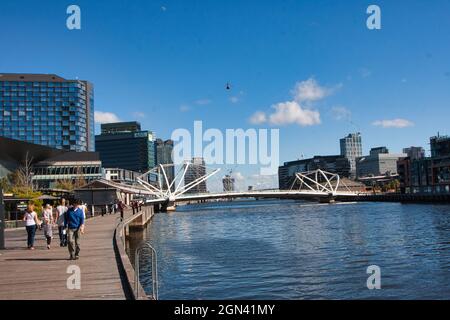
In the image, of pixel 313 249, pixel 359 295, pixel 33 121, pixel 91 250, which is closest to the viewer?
pixel 359 295

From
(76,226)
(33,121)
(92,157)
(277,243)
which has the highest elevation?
(33,121)

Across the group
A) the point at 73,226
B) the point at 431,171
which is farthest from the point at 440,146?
the point at 73,226

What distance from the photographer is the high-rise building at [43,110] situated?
179625mm

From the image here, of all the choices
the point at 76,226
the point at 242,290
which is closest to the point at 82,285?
the point at 76,226

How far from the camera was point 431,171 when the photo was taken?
6068 inches

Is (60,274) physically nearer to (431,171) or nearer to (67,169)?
(67,169)

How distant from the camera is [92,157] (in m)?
156

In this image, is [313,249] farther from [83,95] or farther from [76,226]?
[83,95]

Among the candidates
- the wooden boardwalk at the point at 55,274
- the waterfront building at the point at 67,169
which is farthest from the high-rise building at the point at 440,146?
the wooden boardwalk at the point at 55,274

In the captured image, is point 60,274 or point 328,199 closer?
point 60,274

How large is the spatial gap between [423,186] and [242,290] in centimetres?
14565

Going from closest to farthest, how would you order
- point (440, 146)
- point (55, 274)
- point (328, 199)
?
point (55, 274) → point (440, 146) → point (328, 199)

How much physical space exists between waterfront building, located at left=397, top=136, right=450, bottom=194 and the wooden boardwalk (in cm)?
13265

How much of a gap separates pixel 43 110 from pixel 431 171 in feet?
427
